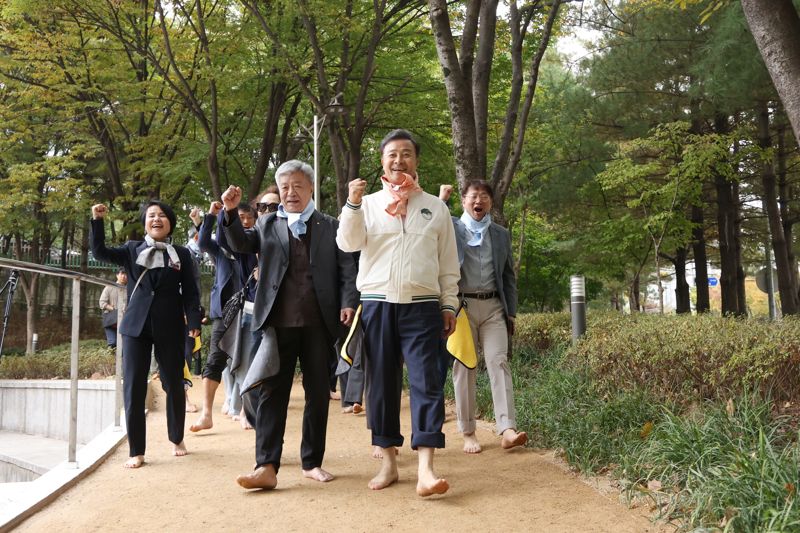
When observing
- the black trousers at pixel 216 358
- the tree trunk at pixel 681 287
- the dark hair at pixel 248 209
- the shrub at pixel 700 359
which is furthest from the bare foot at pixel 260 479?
the tree trunk at pixel 681 287

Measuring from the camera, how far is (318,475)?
4480 mm

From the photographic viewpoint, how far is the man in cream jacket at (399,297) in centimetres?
408

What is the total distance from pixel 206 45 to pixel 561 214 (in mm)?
10801

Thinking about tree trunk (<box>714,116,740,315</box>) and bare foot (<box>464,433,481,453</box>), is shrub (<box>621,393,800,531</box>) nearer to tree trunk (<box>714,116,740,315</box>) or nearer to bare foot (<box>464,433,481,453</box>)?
bare foot (<box>464,433,481,453</box>)

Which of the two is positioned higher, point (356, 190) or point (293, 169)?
point (293, 169)

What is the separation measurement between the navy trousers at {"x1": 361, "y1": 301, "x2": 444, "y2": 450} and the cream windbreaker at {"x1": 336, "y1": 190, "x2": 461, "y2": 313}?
9cm

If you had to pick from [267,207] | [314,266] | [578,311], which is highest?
[267,207]

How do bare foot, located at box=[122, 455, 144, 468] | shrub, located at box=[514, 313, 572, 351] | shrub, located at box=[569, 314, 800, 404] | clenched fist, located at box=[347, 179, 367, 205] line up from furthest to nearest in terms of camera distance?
shrub, located at box=[514, 313, 572, 351] < bare foot, located at box=[122, 455, 144, 468] < shrub, located at box=[569, 314, 800, 404] < clenched fist, located at box=[347, 179, 367, 205]

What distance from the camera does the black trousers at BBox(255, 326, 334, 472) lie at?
431 centimetres

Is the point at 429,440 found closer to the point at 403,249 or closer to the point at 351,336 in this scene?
the point at 351,336

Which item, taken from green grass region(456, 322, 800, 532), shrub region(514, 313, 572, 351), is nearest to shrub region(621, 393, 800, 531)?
green grass region(456, 322, 800, 532)

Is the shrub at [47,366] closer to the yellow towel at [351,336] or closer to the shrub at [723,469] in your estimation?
the yellow towel at [351,336]

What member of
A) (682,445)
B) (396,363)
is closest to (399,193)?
(396,363)

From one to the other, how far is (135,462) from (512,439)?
8.43 feet
